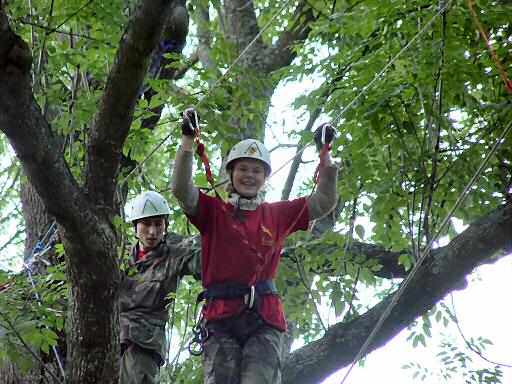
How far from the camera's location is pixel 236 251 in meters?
3.57

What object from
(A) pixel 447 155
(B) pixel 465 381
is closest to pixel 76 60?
(A) pixel 447 155

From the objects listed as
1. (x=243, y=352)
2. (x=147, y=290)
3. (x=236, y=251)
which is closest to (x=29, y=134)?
(x=236, y=251)

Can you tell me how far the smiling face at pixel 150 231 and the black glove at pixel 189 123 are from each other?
1.21m

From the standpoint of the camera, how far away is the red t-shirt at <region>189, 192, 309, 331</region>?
355 centimetres

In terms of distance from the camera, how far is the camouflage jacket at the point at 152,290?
13.8ft

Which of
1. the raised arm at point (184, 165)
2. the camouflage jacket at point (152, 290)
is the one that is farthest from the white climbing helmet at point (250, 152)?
the camouflage jacket at point (152, 290)

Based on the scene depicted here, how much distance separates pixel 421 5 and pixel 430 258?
1.31 meters

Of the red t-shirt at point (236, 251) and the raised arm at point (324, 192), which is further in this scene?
the raised arm at point (324, 192)

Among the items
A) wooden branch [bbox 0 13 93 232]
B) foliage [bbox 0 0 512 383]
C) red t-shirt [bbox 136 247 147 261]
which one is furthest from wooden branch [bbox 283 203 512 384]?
wooden branch [bbox 0 13 93 232]

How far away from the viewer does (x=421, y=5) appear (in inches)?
161

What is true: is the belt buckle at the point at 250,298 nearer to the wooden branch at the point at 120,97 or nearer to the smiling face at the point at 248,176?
the smiling face at the point at 248,176

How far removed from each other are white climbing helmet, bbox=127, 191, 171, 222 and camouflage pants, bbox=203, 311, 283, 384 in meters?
1.13

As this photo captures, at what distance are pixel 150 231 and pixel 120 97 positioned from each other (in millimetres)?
1462

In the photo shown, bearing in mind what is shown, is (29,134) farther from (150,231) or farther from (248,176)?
(150,231)
